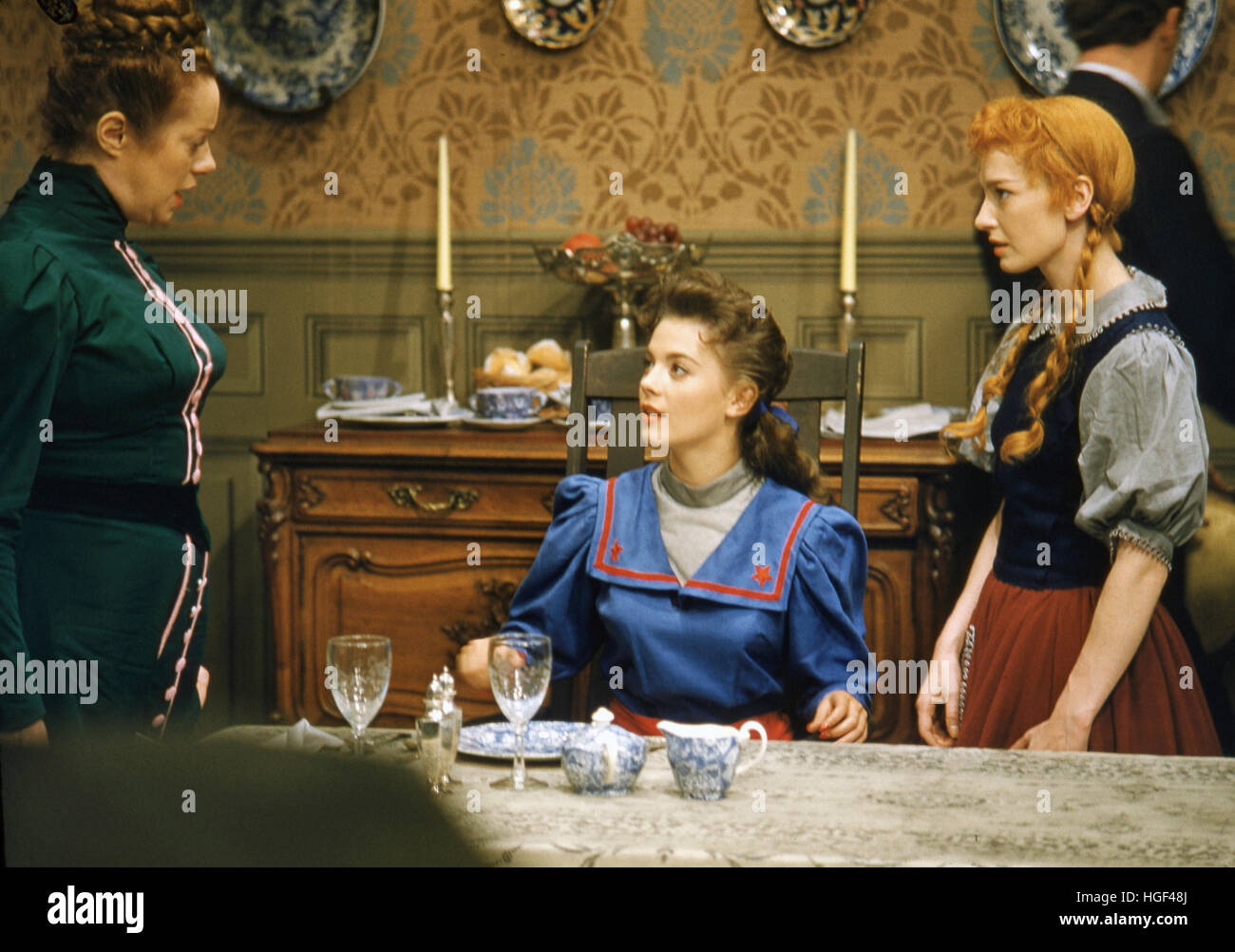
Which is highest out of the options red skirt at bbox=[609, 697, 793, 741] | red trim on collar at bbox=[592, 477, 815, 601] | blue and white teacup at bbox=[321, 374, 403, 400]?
blue and white teacup at bbox=[321, 374, 403, 400]

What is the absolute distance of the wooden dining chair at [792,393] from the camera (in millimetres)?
1789

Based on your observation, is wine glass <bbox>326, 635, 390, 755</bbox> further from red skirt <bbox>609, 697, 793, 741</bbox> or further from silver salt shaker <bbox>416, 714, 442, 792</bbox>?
red skirt <bbox>609, 697, 793, 741</bbox>

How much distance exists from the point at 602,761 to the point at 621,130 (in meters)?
1.73

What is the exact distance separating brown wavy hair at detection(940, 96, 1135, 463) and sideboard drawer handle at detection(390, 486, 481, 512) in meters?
0.97

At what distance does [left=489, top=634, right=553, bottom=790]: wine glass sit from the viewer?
3.67ft

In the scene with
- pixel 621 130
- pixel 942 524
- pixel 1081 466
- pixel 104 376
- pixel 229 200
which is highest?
pixel 621 130

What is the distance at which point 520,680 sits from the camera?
1.12 m

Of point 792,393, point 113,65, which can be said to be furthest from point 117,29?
point 792,393

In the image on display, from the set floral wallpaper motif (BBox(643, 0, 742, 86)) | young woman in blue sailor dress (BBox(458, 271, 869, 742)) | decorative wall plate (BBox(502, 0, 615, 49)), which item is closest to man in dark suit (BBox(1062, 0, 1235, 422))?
young woman in blue sailor dress (BBox(458, 271, 869, 742))

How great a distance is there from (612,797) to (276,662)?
138 cm

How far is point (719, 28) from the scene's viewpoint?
2447mm

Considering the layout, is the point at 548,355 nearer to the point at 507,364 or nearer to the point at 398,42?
the point at 507,364

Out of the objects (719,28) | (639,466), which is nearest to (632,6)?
(719,28)

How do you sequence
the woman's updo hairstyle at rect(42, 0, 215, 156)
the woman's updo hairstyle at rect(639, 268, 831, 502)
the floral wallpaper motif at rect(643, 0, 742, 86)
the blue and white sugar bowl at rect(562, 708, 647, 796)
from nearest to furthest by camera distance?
the blue and white sugar bowl at rect(562, 708, 647, 796)
the woman's updo hairstyle at rect(42, 0, 215, 156)
the woman's updo hairstyle at rect(639, 268, 831, 502)
the floral wallpaper motif at rect(643, 0, 742, 86)
